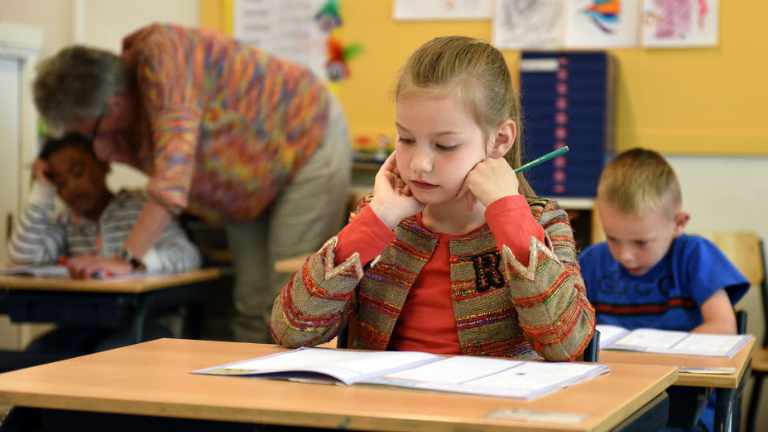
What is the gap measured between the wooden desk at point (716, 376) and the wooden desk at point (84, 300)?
1.91m

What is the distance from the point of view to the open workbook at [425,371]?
52.2 inches

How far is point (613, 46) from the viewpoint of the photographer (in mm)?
4316

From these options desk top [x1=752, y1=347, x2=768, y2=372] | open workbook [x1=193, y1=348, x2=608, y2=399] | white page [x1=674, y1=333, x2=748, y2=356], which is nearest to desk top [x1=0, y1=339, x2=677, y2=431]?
open workbook [x1=193, y1=348, x2=608, y2=399]

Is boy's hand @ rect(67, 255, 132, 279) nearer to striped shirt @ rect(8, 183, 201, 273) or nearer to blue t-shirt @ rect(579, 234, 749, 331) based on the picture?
striped shirt @ rect(8, 183, 201, 273)

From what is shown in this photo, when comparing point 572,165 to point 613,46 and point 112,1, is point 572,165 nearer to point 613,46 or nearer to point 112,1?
point 613,46

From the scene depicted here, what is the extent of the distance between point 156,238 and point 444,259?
224 centimetres

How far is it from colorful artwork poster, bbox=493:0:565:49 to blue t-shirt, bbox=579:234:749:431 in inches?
68.7

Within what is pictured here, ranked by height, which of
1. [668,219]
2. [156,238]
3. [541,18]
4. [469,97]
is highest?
[541,18]

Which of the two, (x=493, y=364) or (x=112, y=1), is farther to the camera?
(x=112, y=1)

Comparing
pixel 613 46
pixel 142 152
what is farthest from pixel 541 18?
pixel 142 152

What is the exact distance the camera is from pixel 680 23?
4219 millimetres

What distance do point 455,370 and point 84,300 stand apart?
2.43 metres

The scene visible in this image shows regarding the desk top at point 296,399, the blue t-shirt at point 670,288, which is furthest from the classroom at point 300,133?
the desk top at point 296,399

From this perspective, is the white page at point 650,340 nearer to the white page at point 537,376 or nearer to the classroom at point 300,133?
the classroom at point 300,133
